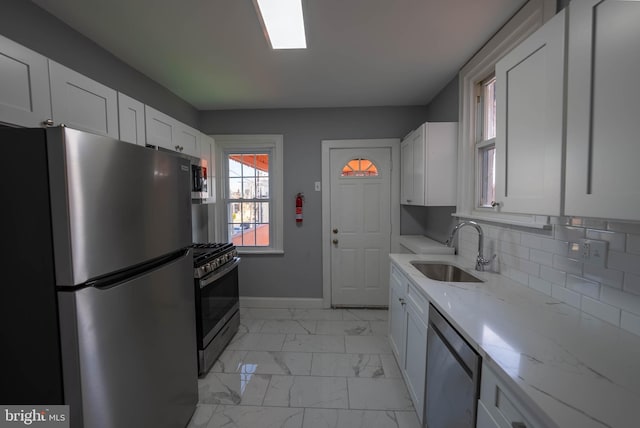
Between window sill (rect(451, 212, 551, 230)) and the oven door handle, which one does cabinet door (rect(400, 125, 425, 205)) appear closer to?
window sill (rect(451, 212, 551, 230))

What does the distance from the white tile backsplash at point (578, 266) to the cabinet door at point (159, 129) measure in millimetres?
2423

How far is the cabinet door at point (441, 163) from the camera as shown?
2301 millimetres

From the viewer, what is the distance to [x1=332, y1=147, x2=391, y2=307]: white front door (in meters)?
3.23

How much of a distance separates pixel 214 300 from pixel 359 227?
1.86 m

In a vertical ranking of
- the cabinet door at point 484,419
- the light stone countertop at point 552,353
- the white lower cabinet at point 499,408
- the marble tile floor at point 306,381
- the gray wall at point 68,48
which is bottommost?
the marble tile floor at point 306,381

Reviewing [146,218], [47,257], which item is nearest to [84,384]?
[47,257]

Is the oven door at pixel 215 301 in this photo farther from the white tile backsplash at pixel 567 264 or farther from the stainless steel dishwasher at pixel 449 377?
the white tile backsplash at pixel 567 264

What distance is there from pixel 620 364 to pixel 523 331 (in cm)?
25

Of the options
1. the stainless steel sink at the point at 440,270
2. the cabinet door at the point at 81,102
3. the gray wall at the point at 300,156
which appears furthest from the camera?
the gray wall at the point at 300,156

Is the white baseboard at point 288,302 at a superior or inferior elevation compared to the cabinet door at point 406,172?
inferior

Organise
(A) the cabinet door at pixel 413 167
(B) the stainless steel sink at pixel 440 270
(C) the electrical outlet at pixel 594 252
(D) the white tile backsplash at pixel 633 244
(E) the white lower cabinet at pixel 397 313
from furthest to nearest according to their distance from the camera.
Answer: (A) the cabinet door at pixel 413 167 → (B) the stainless steel sink at pixel 440 270 → (E) the white lower cabinet at pixel 397 313 → (C) the electrical outlet at pixel 594 252 → (D) the white tile backsplash at pixel 633 244

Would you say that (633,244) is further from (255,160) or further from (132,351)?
(255,160)

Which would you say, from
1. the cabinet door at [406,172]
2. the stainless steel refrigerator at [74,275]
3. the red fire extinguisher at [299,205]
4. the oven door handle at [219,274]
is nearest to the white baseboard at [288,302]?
the oven door handle at [219,274]

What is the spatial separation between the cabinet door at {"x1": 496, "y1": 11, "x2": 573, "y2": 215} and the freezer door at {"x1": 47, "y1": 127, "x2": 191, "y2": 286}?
5.61 ft
